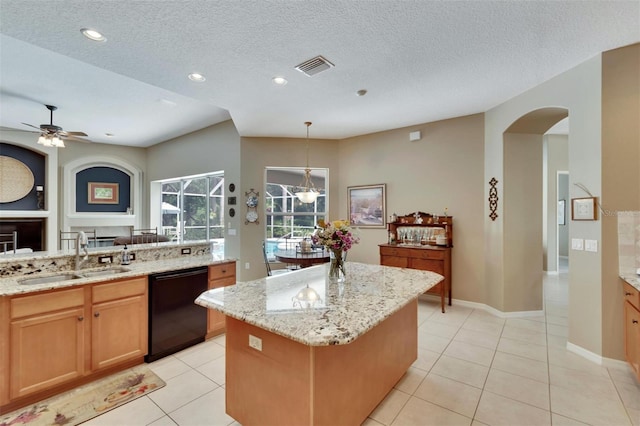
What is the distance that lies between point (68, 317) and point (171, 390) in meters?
1.00

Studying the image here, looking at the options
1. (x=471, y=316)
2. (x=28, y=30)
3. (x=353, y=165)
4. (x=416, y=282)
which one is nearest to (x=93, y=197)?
(x=28, y=30)

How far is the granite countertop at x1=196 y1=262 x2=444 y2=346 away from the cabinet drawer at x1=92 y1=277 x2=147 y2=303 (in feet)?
3.85

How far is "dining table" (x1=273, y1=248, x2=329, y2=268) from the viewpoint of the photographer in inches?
159

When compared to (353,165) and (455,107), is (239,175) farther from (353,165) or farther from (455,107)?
(455,107)

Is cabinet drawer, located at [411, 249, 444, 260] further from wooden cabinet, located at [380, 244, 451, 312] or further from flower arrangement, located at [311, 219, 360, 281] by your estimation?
flower arrangement, located at [311, 219, 360, 281]


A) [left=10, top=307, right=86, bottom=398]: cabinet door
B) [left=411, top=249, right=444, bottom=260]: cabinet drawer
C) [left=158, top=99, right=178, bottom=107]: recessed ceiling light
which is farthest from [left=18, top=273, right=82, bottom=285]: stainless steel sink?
[left=411, top=249, right=444, bottom=260]: cabinet drawer

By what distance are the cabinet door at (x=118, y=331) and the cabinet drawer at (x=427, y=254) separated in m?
3.47

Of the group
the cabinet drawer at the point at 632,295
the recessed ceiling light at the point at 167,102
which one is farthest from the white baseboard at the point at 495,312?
the recessed ceiling light at the point at 167,102

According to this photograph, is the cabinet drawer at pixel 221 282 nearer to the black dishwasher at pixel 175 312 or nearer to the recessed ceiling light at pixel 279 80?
the black dishwasher at pixel 175 312

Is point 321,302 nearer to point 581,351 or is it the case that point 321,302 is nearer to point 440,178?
point 581,351

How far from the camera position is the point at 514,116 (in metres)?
3.56

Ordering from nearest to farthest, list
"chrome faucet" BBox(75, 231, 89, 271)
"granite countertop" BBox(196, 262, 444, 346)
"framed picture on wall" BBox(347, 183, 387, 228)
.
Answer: "granite countertop" BBox(196, 262, 444, 346) → "chrome faucet" BBox(75, 231, 89, 271) → "framed picture on wall" BBox(347, 183, 387, 228)

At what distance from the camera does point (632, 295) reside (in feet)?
7.58

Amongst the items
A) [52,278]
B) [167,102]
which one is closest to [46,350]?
[52,278]
